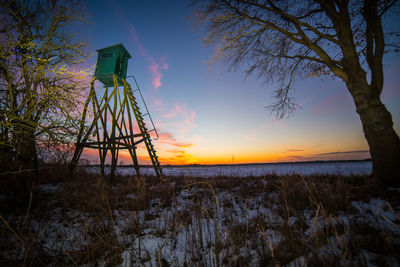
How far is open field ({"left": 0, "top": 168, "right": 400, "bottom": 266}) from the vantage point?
5.82ft

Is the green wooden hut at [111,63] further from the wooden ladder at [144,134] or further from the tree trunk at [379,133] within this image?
the tree trunk at [379,133]

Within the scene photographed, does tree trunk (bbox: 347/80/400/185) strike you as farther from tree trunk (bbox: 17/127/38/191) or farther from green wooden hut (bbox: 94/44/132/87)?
green wooden hut (bbox: 94/44/132/87)

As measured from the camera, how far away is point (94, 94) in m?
7.48

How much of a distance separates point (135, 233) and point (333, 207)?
3840mm

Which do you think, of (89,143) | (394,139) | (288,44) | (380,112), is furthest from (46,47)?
(394,139)

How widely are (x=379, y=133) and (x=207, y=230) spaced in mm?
5744

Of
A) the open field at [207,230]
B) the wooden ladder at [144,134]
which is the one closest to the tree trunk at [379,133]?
the open field at [207,230]

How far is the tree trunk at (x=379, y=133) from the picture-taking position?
4.28 metres

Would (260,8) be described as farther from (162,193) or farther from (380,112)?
(162,193)

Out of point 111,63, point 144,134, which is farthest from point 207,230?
point 111,63

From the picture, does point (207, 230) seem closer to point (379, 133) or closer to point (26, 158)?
point (26, 158)

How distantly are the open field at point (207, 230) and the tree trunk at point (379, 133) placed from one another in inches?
22.8

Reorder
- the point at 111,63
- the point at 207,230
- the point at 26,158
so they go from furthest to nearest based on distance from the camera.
Result: 1. the point at 111,63
2. the point at 26,158
3. the point at 207,230

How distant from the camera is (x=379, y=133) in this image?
446 centimetres
